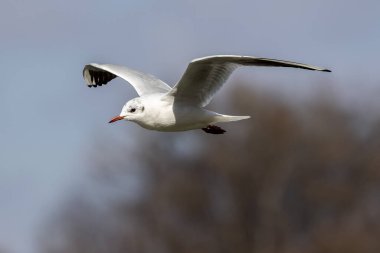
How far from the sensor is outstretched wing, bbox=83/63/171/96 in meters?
10.1

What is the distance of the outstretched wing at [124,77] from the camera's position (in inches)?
399

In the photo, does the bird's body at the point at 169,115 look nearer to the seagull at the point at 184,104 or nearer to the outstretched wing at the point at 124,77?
the seagull at the point at 184,104

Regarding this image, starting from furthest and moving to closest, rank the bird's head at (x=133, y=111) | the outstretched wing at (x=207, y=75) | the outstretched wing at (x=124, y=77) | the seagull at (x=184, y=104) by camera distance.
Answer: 1. the outstretched wing at (x=124, y=77)
2. the bird's head at (x=133, y=111)
3. the seagull at (x=184, y=104)
4. the outstretched wing at (x=207, y=75)

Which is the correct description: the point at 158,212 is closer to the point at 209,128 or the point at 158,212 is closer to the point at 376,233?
the point at 376,233

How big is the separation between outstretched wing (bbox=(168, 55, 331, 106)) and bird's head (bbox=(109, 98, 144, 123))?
219 mm

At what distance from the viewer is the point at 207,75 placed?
365 inches

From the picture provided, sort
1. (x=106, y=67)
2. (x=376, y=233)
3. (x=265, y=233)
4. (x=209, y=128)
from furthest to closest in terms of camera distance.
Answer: (x=265, y=233)
(x=376, y=233)
(x=106, y=67)
(x=209, y=128)

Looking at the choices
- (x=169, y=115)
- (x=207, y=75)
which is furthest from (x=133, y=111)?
(x=207, y=75)

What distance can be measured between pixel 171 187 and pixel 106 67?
8306mm

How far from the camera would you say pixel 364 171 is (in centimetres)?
1889

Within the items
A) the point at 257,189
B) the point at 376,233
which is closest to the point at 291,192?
the point at 257,189

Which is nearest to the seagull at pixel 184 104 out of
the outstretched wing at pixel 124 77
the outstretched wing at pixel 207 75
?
the outstretched wing at pixel 207 75

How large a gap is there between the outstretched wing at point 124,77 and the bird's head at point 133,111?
52 cm

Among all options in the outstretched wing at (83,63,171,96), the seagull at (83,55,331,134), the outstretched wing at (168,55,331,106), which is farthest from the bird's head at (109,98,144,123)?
the outstretched wing at (83,63,171,96)
